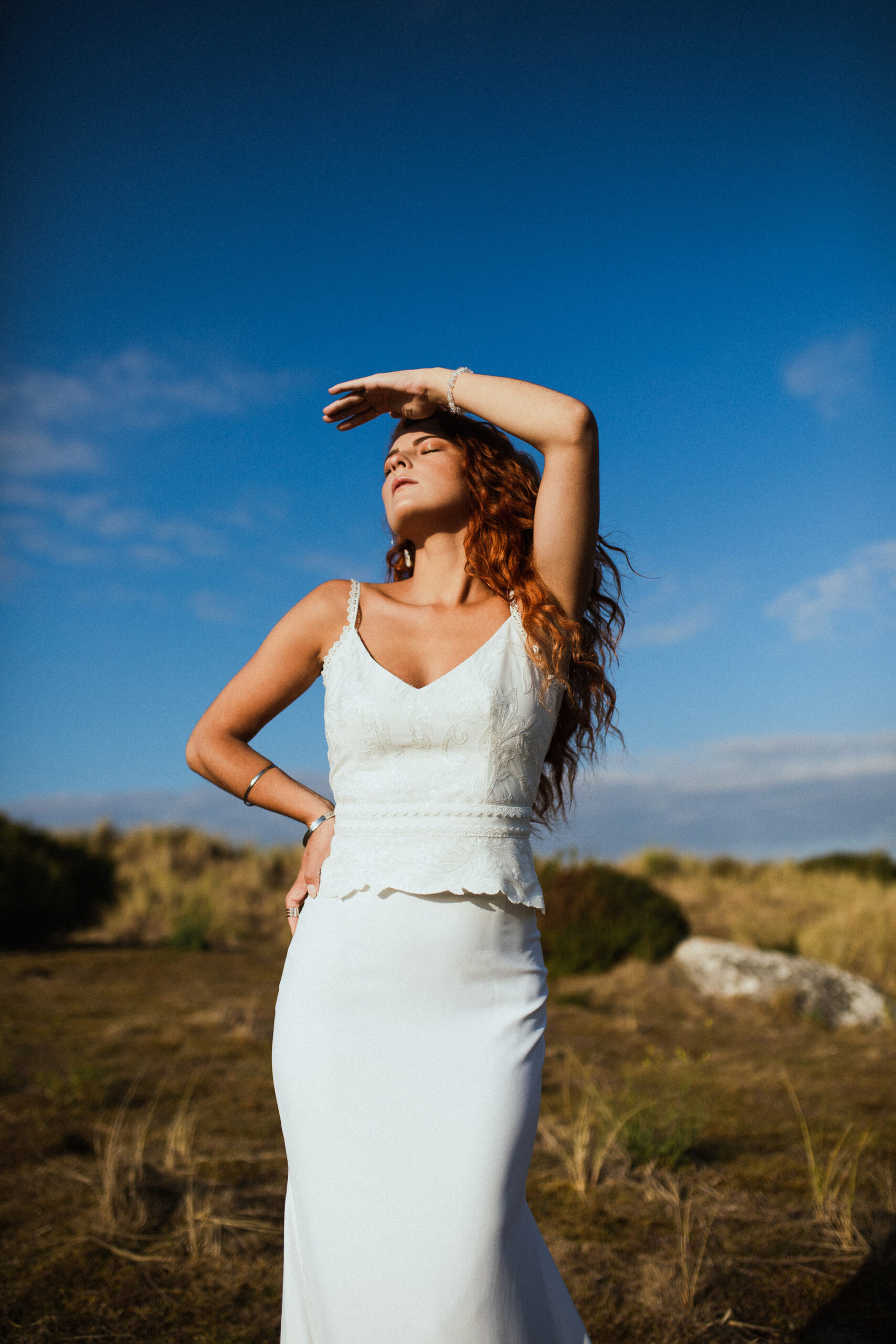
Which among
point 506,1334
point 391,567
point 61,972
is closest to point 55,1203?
point 506,1334

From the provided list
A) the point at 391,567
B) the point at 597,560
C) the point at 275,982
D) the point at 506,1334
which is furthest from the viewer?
the point at 275,982

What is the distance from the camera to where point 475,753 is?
81.0 inches

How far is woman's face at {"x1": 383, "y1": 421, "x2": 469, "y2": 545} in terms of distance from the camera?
2.38 meters

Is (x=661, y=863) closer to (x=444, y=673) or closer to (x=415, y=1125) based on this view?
(x=444, y=673)

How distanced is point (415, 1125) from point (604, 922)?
863cm

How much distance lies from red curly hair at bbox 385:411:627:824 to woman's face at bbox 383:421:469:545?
0.03 metres

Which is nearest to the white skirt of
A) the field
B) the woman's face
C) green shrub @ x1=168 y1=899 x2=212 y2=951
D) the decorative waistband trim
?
the decorative waistband trim

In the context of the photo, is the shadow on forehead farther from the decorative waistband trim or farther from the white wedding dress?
the decorative waistband trim

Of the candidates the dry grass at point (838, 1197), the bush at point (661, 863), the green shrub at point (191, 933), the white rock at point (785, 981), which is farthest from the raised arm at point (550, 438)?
the bush at point (661, 863)

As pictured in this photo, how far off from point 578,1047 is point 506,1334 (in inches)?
224

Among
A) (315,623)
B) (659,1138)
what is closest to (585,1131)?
(659,1138)

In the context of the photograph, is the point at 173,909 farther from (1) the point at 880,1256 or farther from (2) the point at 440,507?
(2) the point at 440,507

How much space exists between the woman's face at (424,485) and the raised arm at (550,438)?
110 mm

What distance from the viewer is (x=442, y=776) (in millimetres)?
2062
